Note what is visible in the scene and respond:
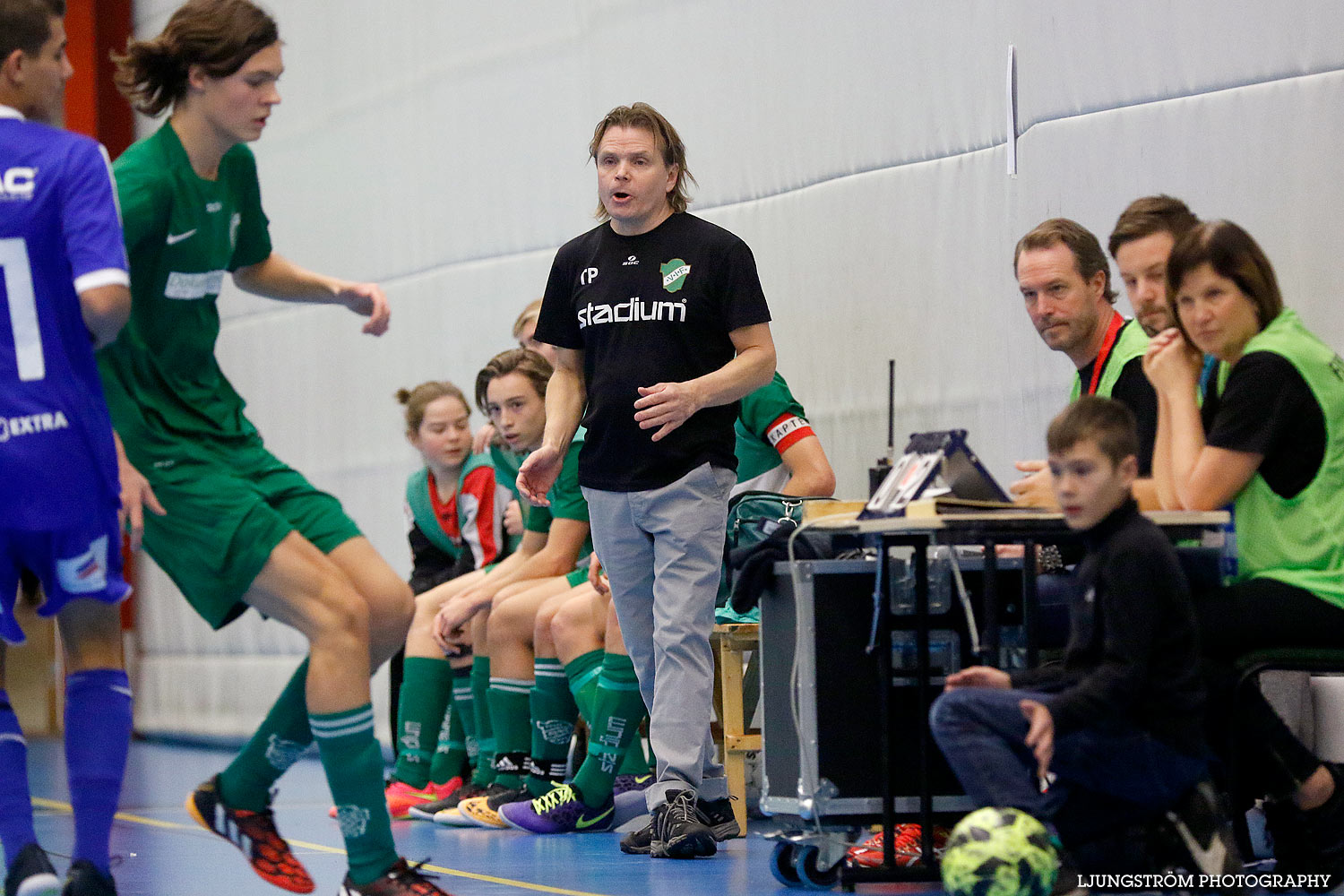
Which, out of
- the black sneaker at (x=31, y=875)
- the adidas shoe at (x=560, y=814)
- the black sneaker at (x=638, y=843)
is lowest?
the adidas shoe at (x=560, y=814)

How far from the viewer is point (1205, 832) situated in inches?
109

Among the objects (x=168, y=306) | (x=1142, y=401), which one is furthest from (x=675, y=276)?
(x=168, y=306)

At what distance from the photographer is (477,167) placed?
7219mm

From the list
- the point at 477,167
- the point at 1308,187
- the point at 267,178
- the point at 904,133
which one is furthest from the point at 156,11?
the point at 1308,187

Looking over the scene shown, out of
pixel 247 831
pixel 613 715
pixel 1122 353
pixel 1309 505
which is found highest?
pixel 1122 353

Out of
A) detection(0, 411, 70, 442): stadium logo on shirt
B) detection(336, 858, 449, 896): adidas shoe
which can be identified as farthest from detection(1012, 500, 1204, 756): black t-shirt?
detection(0, 411, 70, 442): stadium logo on shirt

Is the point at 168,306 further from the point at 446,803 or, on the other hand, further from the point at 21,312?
the point at 446,803

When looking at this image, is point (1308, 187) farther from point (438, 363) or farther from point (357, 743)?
point (438, 363)

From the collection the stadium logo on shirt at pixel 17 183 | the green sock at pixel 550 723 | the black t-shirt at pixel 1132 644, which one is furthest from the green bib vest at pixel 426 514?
the black t-shirt at pixel 1132 644

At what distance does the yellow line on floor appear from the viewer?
3.46 meters

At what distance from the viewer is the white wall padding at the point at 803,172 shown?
13.8 feet

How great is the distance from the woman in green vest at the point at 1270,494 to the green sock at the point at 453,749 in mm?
3192

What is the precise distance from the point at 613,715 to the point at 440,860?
67 centimetres

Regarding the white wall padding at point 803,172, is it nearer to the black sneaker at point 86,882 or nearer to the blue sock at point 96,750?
the blue sock at point 96,750
